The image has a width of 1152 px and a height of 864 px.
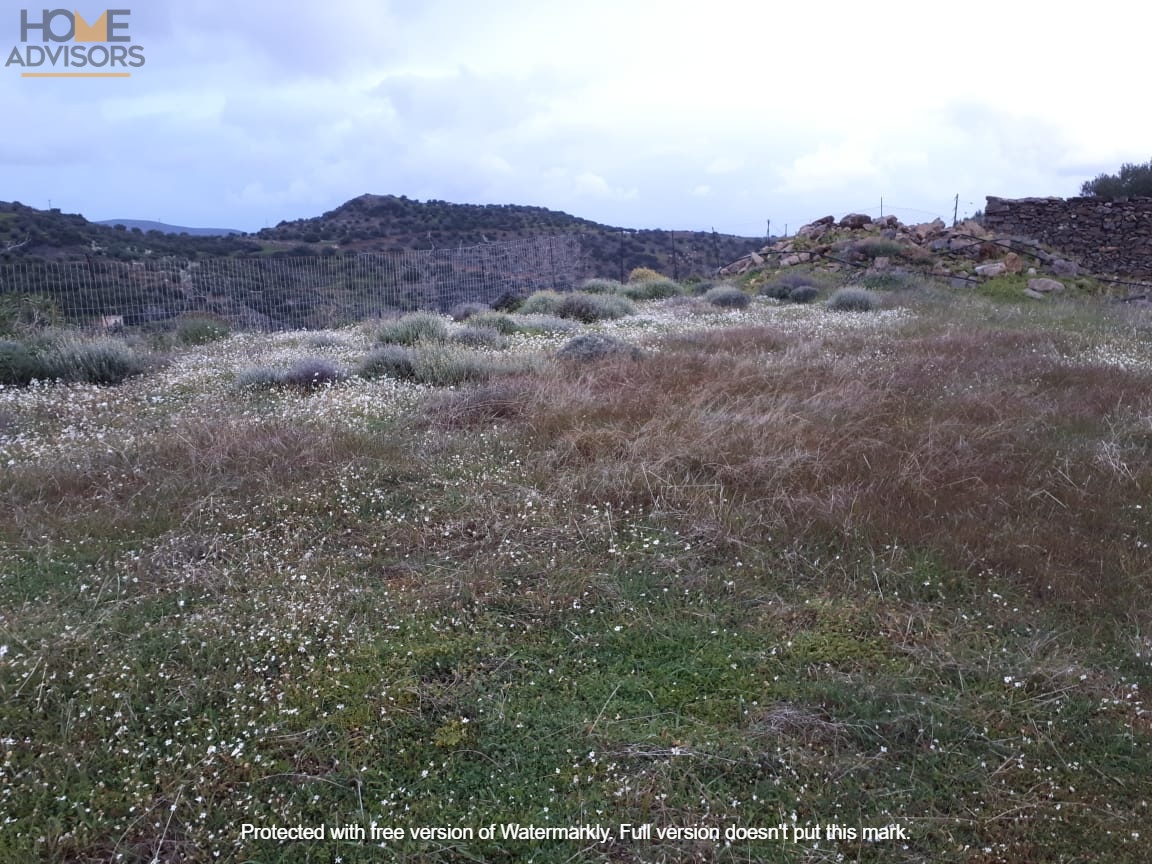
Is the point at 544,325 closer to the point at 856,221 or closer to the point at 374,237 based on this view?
the point at 856,221

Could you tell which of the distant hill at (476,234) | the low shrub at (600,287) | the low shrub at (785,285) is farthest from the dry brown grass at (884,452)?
the distant hill at (476,234)

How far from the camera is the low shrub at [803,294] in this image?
1761 cm

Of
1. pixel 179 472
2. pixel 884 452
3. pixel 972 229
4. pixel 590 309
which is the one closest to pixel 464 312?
pixel 590 309

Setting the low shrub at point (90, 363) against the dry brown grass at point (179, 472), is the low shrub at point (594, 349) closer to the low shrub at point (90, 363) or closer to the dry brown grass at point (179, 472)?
the dry brown grass at point (179, 472)

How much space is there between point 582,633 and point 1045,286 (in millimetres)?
17541

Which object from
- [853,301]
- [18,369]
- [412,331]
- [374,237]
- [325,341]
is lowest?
[18,369]

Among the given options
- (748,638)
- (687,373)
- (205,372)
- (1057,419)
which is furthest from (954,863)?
(205,372)

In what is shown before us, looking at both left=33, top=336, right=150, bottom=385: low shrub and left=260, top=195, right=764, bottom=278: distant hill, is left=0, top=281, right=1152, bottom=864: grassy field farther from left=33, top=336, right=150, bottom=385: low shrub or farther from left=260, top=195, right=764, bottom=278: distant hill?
left=260, top=195, right=764, bottom=278: distant hill

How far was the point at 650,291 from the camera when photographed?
64.7 feet

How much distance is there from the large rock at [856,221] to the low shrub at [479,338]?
16.8m

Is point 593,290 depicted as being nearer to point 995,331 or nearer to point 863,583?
point 995,331

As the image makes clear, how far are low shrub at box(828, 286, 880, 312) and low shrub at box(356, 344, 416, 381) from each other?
926cm

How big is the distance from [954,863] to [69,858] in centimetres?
278

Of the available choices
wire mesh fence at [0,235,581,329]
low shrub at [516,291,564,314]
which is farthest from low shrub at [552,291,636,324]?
wire mesh fence at [0,235,581,329]
